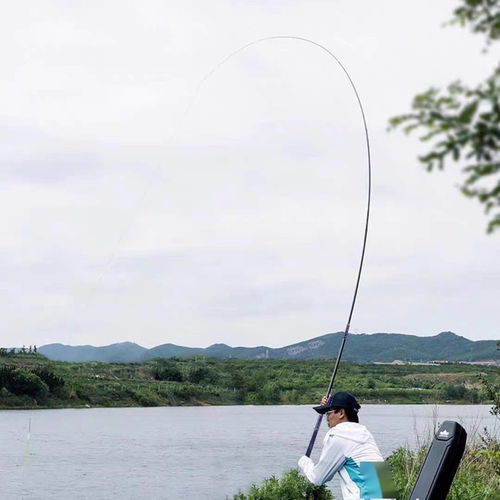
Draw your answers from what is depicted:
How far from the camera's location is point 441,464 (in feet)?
14.8

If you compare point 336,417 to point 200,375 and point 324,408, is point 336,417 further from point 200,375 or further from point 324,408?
point 200,375

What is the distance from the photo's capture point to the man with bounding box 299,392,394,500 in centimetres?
501

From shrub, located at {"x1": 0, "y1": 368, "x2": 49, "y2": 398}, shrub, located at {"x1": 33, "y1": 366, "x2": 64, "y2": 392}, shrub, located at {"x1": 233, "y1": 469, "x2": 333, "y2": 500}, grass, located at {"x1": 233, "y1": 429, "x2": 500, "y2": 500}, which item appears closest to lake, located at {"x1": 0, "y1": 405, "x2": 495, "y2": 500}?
grass, located at {"x1": 233, "y1": 429, "x2": 500, "y2": 500}

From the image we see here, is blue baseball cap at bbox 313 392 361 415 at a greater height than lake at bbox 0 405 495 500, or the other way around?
blue baseball cap at bbox 313 392 361 415

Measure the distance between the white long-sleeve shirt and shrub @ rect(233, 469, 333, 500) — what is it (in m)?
4.71

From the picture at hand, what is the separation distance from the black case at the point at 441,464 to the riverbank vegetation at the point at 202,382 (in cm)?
5524

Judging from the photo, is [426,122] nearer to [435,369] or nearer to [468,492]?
[468,492]

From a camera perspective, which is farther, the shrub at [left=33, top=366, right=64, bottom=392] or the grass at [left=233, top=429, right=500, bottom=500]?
the shrub at [left=33, top=366, right=64, bottom=392]

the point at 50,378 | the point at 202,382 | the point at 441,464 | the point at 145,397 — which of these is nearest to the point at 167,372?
the point at 145,397

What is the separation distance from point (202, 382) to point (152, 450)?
31875 millimetres

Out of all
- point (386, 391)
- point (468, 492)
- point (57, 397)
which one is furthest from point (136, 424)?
point (468, 492)

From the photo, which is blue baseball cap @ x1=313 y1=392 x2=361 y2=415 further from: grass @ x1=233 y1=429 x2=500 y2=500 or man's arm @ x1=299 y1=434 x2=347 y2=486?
grass @ x1=233 y1=429 x2=500 y2=500

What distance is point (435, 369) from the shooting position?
3159 inches

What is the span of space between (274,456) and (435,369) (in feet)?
150
